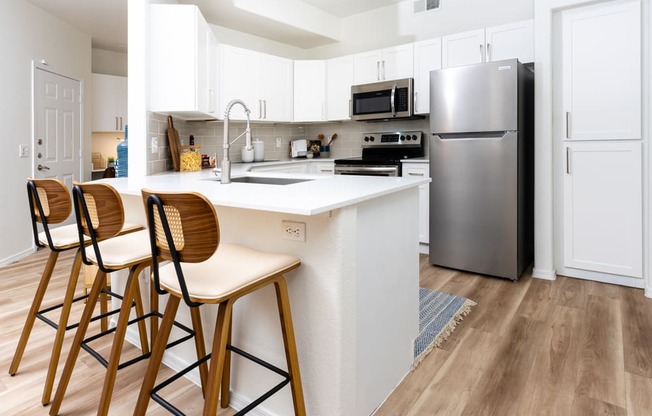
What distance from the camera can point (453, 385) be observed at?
1.93 metres

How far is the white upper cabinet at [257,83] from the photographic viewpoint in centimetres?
415

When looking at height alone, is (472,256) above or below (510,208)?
Result: below

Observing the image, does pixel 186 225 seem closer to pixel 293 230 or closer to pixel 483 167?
pixel 293 230

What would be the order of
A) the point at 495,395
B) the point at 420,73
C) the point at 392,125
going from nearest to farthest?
the point at 495,395 < the point at 420,73 < the point at 392,125

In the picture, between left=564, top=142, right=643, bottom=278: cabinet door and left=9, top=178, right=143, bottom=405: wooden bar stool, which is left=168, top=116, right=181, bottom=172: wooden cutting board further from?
left=564, top=142, right=643, bottom=278: cabinet door

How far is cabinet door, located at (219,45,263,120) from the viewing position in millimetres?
4113

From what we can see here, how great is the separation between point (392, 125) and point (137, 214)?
3358 millimetres

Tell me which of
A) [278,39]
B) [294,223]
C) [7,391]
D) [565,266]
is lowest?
[7,391]

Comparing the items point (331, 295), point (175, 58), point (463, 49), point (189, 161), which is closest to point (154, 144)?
point (189, 161)

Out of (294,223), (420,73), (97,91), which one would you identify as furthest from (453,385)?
(97,91)

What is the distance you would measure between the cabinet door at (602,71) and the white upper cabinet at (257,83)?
2.91 m

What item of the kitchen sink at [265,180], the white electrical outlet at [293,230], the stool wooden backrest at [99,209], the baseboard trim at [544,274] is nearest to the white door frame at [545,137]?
the baseboard trim at [544,274]

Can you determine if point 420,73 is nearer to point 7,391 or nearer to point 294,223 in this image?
point 294,223

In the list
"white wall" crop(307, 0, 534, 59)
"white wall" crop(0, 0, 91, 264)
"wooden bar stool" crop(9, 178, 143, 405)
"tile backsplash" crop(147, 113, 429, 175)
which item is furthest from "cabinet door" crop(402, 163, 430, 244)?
"white wall" crop(0, 0, 91, 264)
